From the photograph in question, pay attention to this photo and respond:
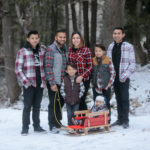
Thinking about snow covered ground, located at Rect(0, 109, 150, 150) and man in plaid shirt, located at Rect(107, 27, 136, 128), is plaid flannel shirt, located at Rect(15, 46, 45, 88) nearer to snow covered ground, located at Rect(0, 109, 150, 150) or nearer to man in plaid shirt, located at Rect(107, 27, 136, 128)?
snow covered ground, located at Rect(0, 109, 150, 150)

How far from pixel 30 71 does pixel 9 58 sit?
10514 millimetres

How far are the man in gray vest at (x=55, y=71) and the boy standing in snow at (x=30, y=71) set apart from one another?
17cm

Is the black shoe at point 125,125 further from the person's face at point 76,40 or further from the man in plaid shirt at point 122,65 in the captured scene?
the person's face at point 76,40

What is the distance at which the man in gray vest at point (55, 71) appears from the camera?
6.17 meters

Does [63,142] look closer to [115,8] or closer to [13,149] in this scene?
[13,149]

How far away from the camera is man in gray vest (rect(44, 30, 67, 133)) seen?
243 inches

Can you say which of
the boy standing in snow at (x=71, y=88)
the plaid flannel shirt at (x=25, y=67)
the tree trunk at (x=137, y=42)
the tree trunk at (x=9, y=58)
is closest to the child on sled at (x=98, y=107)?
the boy standing in snow at (x=71, y=88)

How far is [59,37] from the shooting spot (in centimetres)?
634

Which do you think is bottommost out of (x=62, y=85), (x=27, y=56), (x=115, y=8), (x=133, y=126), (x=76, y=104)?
(x=133, y=126)

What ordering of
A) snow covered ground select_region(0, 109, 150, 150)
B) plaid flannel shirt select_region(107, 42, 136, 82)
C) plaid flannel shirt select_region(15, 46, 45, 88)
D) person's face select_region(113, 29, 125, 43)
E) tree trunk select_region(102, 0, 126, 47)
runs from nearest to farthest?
snow covered ground select_region(0, 109, 150, 150), plaid flannel shirt select_region(15, 46, 45, 88), plaid flannel shirt select_region(107, 42, 136, 82), person's face select_region(113, 29, 125, 43), tree trunk select_region(102, 0, 126, 47)

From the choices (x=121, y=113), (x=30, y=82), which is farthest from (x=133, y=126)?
A: (x=30, y=82)

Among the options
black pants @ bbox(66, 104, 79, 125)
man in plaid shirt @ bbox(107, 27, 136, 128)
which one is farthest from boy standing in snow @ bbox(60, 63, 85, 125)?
man in plaid shirt @ bbox(107, 27, 136, 128)

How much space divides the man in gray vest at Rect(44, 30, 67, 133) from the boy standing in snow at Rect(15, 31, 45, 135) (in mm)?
169

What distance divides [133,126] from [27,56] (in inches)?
119
